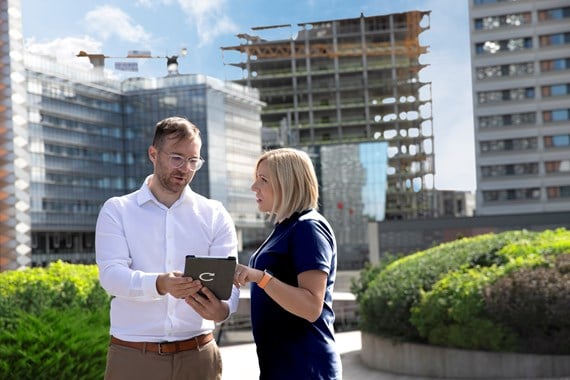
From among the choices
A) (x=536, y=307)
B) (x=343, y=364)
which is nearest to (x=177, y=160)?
(x=536, y=307)

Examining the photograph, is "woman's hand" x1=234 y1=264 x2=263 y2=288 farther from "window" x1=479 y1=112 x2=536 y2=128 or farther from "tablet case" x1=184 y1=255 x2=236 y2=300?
"window" x1=479 y1=112 x2=536 y2=128

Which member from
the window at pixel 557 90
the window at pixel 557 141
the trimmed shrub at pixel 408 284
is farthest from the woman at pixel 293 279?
the window at pixel 557 90

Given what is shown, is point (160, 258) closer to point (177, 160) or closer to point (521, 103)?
point (177, 160)

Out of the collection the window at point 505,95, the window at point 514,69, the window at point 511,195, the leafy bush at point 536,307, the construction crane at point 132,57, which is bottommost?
the leafy bush at point 536,307

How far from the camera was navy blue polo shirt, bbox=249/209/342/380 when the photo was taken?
362 centimetres

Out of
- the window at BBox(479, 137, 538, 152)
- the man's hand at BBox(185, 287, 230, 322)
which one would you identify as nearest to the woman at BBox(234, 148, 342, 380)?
the man's hand at BBox(185, 287, 230, 322)

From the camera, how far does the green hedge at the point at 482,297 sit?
10.9 meters

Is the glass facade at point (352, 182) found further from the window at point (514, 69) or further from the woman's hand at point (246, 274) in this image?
the woman's hand at point (246, 274)

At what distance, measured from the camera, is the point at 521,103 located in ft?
293

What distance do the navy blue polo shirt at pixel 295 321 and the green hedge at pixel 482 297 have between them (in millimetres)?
7738

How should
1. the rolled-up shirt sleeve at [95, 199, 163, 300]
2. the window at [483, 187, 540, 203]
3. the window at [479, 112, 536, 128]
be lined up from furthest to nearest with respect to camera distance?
the window at [479, 112, 536, 128]
the window at [483, 187, 540, 203]
the rolled-up shirt sleeve at [95, 199, 163, 300]

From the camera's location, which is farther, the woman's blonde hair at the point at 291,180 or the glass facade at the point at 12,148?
the glass facade at the point at 12,148

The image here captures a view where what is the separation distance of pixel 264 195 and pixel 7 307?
5.96 meters

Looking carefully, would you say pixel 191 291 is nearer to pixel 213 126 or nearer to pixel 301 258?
pixel 301 258
